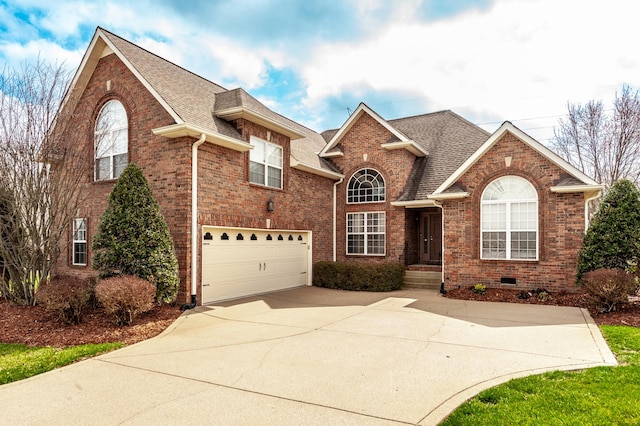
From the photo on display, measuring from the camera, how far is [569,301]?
11031 mm

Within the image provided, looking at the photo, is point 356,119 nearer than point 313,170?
No

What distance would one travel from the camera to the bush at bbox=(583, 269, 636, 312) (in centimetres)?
915

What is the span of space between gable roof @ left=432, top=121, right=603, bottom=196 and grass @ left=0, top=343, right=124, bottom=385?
10658 mm

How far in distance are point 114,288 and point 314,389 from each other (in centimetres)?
530

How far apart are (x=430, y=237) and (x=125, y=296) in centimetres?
1248

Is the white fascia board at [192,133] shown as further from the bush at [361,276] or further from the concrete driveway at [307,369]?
the bush at [361,276]

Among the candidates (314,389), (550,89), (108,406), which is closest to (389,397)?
(314,389)

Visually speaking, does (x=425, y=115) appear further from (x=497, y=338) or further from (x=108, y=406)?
(x=108, y=406)

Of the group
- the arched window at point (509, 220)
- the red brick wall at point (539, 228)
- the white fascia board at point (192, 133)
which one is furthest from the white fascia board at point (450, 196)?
the white fascia board at point (192, 133)

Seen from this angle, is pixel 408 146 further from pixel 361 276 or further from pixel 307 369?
pixel 307 369

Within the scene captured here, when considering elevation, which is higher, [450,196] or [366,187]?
[366,187]

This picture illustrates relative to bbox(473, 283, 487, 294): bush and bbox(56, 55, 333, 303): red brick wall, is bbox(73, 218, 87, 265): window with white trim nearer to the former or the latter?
bbox(56, 55, 333, 303): red brick wall

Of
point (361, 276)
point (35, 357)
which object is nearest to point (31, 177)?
point (35, 357)

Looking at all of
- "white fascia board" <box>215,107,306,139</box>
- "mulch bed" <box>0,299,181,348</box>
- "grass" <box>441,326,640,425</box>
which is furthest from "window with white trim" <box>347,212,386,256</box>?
"grass" <box>441,326,640,425</box>
